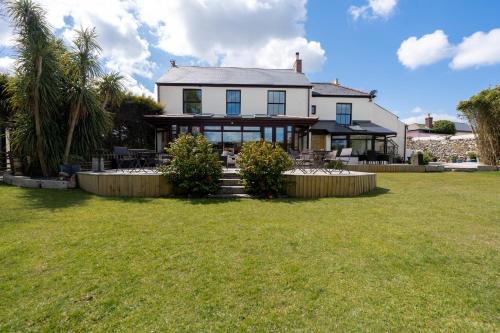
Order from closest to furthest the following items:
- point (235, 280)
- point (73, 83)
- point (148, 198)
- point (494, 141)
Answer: point (235, 280) < point (148, 198) < point (73, 83) < point (494, 141)

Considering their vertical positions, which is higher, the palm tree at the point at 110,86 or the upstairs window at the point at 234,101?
the upstairs window at the point at 234,101

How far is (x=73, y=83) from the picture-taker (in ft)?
32.9

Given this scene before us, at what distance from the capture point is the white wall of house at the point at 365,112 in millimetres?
21031

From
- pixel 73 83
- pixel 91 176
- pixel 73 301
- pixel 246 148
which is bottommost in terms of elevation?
pixel 73 301

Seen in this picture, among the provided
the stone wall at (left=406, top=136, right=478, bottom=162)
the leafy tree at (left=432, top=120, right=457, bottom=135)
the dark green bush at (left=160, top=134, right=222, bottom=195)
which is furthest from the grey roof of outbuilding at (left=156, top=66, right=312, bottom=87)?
the leafy tree at (left=432, top=120, right=457, bottom=135)

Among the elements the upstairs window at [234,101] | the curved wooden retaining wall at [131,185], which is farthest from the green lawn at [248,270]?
the upstairs window at [234,101]

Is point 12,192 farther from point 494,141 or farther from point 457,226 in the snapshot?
point 494,141

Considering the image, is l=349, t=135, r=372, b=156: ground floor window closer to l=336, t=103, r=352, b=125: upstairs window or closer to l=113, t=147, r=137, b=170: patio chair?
l=336, t=103, r=352, b=125: upstairs window

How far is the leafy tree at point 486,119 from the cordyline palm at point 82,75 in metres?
19.3

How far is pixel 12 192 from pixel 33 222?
4.07 meters

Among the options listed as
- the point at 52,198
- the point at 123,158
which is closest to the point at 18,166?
the point at 123,158

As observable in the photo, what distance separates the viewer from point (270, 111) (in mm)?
19500

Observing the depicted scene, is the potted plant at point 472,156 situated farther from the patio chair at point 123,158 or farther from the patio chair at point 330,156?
the patio chair at point 123,158

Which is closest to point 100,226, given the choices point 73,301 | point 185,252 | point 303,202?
point 185,252
